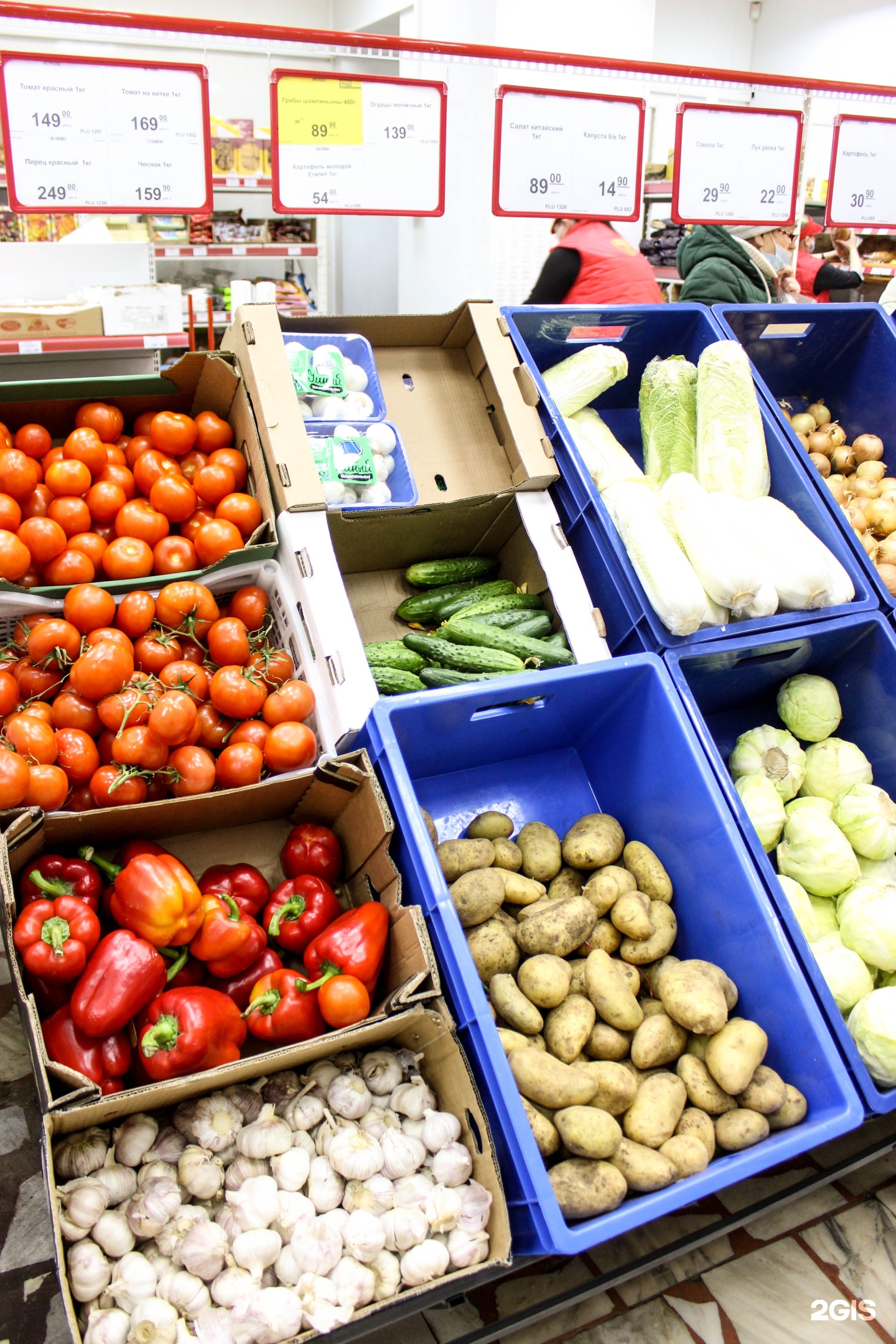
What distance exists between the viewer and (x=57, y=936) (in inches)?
53.6

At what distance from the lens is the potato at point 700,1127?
4.64 feet

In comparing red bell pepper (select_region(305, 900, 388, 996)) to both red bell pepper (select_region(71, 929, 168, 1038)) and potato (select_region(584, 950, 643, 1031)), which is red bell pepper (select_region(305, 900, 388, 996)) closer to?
red bell pepper (select_region(71, 929, 168, 1038))

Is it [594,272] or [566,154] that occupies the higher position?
[594,272]

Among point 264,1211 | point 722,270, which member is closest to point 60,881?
point 264,1211

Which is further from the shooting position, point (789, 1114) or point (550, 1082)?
point (789, 1114)

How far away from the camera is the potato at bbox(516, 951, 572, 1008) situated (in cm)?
150

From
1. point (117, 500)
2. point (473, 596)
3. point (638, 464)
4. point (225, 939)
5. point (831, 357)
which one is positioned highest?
point (831, 357)

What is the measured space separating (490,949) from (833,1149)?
943 mm

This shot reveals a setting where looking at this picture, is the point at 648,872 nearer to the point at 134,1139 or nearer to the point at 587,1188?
the point at 587,1188

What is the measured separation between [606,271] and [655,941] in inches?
114

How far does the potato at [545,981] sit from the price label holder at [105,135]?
208 cm

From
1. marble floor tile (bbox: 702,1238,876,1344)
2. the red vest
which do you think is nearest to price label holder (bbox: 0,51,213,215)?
the red vest

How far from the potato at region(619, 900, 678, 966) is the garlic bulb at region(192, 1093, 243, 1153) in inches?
30.5

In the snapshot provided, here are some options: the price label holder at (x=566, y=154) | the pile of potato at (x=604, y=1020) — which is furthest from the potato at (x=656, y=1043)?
the price label holder at (x=566, y=154)
